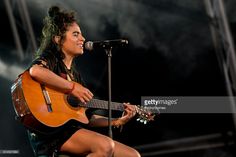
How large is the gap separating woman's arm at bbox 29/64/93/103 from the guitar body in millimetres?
67

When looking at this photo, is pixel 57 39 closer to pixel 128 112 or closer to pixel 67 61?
pixel 67 61

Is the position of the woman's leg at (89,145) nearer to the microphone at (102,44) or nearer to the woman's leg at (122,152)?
the woman's leg at (122,152)

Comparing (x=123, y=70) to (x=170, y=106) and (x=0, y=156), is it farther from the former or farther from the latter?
(x=0, y=156)

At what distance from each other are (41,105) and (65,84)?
23 centimetres

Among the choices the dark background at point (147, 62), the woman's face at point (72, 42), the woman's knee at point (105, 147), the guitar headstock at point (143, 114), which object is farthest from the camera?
the dark background at point (147, 62)

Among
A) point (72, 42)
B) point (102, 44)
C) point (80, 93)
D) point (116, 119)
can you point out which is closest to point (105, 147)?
point (80, 93)

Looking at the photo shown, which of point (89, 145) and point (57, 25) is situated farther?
point (57, 25)

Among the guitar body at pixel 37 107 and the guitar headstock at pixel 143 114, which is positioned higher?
the guitar body at pixel 37 107

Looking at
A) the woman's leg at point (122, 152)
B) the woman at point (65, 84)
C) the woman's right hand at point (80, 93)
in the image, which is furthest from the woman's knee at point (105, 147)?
the woman's right hand at point (80, 93)

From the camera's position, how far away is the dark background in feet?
17.5

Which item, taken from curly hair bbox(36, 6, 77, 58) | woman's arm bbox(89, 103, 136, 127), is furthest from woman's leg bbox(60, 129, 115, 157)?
curly hair bbox(36, 6, 77, 58)

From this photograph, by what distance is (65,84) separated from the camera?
2.93 metres

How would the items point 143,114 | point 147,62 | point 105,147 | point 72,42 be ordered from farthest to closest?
point 147,62 < point 143,114 < point 72,42 < point 105,147

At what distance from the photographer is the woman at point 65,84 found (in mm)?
2818
